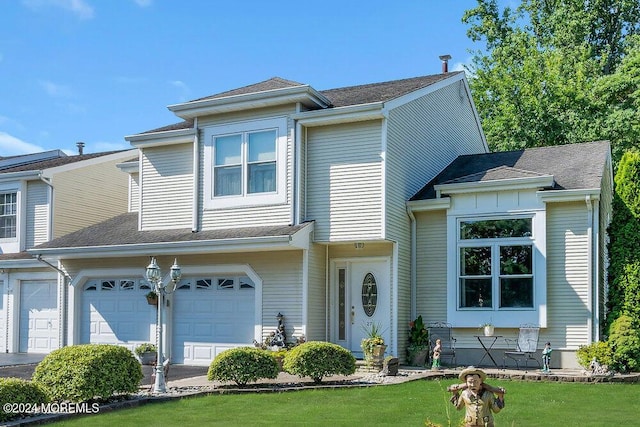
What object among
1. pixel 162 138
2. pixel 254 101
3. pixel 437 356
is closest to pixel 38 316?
pixel 162 138

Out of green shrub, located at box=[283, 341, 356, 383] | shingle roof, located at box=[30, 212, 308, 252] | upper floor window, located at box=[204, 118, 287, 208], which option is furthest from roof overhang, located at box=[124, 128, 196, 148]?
green shrub, located at box=[283, 341, 356, 383]

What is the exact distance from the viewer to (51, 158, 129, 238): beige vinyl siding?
918 inches

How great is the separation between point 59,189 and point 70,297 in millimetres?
4739

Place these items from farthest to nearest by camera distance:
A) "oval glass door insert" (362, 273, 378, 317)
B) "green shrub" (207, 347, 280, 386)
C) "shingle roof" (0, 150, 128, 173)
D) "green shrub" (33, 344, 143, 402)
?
Result: "shingle roof" (0, 150, 128, 173), "oval glass door insert" (362, 273, 378, 317), "green shrub" (207, 347, 280, 386), "green shrub" (33, 344, 143, 402)

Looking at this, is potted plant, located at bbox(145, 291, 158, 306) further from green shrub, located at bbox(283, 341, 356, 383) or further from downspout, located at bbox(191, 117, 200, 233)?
green shrub, located at bbox(283, 341, 356, 383)

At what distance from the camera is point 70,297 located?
65.4 ft

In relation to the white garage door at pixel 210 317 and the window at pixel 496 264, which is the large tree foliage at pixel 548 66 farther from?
the white garage door at pixel 210 317

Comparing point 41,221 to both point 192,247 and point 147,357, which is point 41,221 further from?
point 192,247

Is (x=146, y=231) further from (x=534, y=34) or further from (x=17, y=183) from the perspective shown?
(x=534, y=34)

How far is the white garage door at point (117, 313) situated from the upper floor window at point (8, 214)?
5.21 meters

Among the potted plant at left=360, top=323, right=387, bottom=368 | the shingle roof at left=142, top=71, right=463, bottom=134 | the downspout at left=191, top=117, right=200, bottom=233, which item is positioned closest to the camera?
the potted plant at left=360, top=323, right=387, bottom=368

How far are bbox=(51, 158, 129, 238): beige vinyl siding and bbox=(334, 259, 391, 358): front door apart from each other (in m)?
10.2

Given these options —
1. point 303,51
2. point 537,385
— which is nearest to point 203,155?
→ point 303,51

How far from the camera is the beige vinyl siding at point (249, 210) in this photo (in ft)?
56.3
